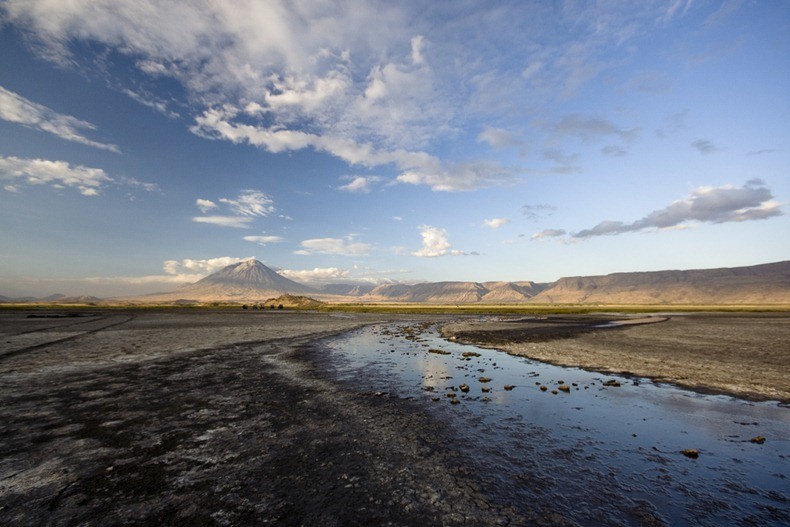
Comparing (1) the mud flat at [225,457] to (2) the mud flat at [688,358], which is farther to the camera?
(2) the mud flat at [688,358]

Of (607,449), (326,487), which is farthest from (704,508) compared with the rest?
(326,487)

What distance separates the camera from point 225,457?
30.0 feet

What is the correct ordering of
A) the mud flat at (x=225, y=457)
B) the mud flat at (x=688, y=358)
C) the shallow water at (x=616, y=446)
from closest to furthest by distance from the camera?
the mud flat at (x=225, y=457)
the shallow water at (x=616, y=446)
the mud flat at (x=688, y=358)

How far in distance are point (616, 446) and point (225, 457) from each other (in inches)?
450

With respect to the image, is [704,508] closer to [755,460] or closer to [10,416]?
[755,460]

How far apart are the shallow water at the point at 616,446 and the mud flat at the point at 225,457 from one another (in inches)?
40.6

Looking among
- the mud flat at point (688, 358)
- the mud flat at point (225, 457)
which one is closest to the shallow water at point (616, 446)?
the mud flat at point (225, 457)

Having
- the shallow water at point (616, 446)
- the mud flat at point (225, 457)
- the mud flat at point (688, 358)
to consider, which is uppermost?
the mud flat at point (225, 457)

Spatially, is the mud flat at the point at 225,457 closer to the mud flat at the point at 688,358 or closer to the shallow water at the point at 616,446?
the shallow water at the point at 616,446

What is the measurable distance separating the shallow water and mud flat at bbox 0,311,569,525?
1.03 meters

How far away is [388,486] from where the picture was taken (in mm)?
7781

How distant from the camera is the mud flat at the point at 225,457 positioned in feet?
21.9

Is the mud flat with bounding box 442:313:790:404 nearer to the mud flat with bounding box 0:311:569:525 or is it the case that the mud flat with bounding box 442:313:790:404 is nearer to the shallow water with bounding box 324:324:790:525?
the shallow water with bounding box 324:324:790:525

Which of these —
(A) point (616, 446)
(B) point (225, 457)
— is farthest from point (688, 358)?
(B) point (225, 457)
